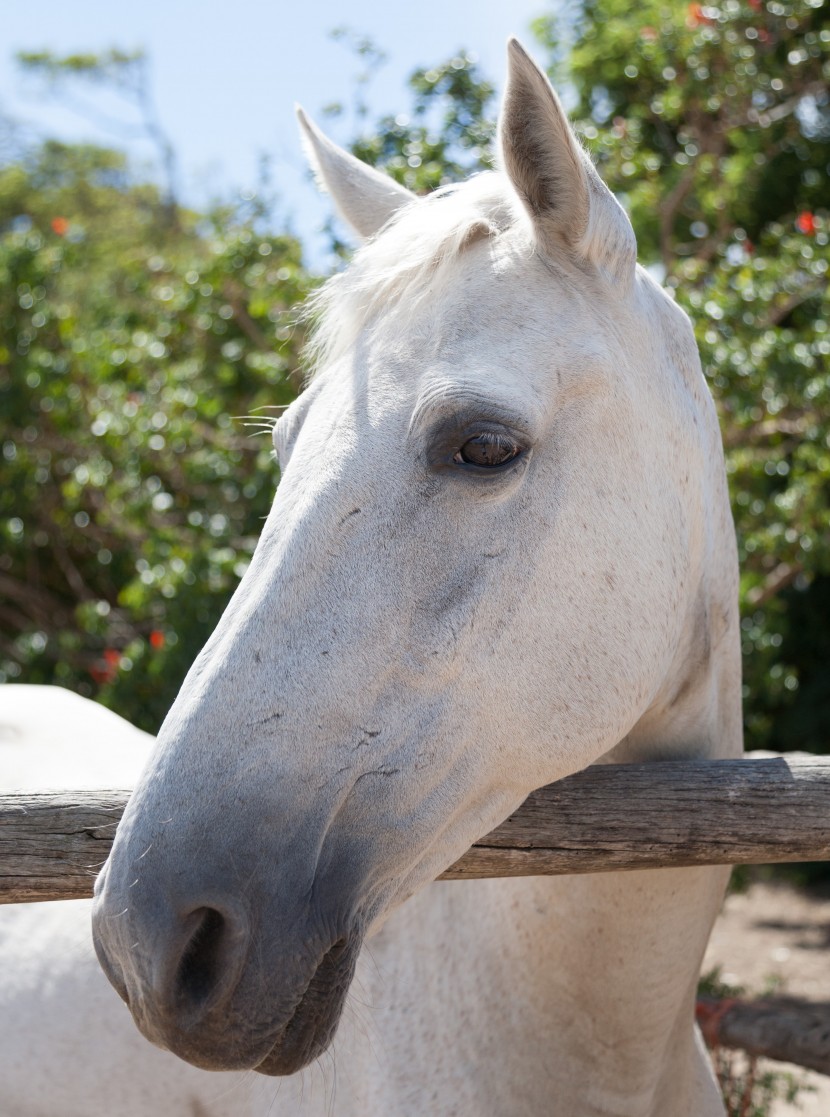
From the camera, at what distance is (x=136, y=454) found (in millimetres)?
4469

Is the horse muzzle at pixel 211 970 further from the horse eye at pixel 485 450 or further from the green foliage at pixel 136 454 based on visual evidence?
the green foliage at pixel 136 454

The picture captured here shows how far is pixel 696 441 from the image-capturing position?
164 centimetres

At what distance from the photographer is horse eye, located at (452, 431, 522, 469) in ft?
4.39

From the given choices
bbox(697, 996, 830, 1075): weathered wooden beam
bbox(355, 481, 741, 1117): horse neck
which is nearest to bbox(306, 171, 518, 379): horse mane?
bbox(355, 481, 741, 1117): horse neck

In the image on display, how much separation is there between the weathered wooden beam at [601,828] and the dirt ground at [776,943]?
313 cm

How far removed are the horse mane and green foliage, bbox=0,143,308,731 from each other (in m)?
2.10

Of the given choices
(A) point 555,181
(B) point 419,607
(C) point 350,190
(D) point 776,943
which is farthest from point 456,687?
(D) point 776,943

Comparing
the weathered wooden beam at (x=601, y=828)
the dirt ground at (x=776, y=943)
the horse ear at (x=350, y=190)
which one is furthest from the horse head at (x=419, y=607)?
the dirt ground at (x=776, y=943)

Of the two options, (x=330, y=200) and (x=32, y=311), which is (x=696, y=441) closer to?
(x=330, y=200)

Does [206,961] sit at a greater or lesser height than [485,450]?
lesser

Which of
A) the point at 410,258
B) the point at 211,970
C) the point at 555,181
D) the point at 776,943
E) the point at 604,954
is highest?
the point at 555,181

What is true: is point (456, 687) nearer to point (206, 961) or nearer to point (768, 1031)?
point (206, 961)

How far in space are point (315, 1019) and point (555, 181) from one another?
114 centimetres

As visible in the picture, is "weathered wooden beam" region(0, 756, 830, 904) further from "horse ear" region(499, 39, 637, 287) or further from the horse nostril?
"horse ear" region(499, 39, 637, 287)
